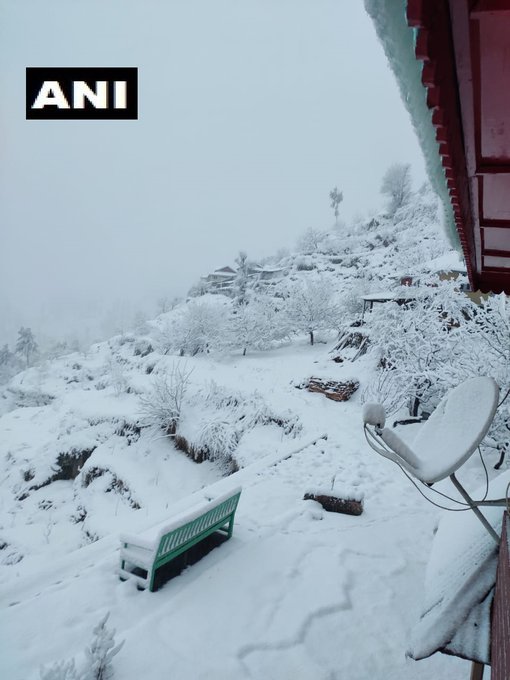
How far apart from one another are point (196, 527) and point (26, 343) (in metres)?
Result: 53.7

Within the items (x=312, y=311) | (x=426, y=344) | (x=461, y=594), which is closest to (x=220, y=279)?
(x=312, y=311)

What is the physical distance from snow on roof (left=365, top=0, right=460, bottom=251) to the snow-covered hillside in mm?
4011

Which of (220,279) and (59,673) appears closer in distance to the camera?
Result: (59,673)

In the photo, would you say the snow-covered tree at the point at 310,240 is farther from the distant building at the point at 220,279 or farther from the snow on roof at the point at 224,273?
the distant building at the point at 220,279

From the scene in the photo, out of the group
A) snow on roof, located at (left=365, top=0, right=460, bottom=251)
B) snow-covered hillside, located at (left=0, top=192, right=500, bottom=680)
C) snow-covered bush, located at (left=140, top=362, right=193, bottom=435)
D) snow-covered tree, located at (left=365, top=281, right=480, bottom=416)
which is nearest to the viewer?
snow on roof, located at (left=365, top=0, right=460, bottom=251)

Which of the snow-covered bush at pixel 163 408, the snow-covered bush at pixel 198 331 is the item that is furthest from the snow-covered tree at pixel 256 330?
the snow-covered bush at pixel 163 408

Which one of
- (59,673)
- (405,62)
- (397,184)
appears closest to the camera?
(405,62)

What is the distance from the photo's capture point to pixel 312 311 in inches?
1005

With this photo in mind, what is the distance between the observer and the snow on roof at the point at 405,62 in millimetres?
1120

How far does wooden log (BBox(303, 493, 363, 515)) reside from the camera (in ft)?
19.4

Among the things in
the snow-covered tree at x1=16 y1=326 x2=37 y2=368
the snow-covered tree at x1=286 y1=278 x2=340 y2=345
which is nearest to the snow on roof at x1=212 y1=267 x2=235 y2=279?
the snow-covered tree at x1=16 y1=326 x2=37 y2=368

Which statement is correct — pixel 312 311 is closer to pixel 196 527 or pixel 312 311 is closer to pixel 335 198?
pixel 196 527

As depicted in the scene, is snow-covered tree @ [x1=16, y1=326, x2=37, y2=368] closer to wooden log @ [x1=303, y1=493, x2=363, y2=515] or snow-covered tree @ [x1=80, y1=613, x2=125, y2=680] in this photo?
wooden log @ [x1=303, y1=493, x2=363, y2=515]

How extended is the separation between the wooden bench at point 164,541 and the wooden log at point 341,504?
203 centimetres
